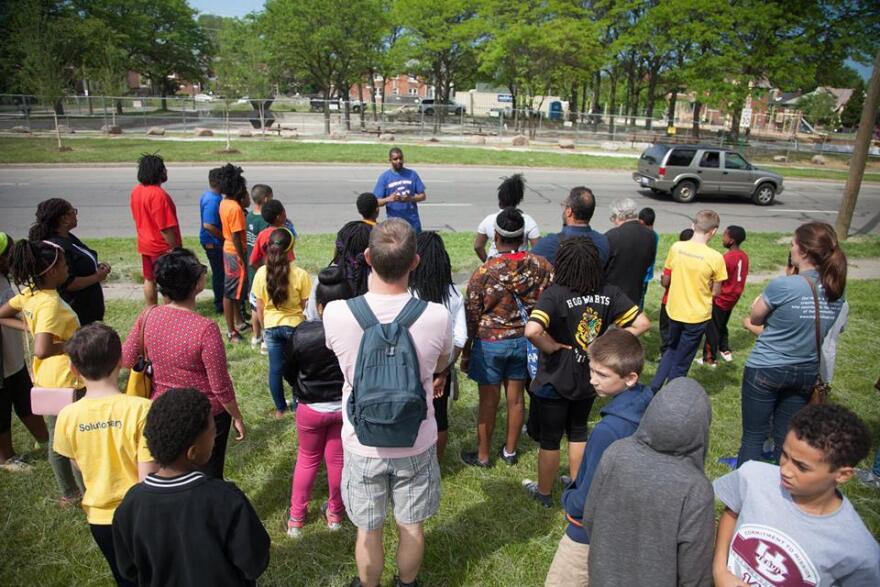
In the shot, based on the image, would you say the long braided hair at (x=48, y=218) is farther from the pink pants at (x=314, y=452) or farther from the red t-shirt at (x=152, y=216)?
the pink pants at (x=314, y=452)

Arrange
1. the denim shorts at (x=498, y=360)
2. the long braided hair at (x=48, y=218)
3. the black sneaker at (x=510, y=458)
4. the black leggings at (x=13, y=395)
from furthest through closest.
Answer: the black sneaker at (x=510, y=458)
the long braided hair at (x=48, y=218)
the black leggings at (x=13, y=395)
the denim shorts at (x=498, y=360)

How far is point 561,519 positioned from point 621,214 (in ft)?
9.77

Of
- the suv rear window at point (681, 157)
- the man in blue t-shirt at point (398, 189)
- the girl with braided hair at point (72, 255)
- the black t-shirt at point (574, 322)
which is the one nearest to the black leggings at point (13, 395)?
the girl with braided hair at point (72, 255)

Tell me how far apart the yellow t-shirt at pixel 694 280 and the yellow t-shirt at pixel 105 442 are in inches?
181

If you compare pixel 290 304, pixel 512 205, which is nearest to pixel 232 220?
pixel 290 304

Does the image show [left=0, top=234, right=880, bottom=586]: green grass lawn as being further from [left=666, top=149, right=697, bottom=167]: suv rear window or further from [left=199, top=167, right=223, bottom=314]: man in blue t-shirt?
[left=666, top=149, right=697, bottom=167]: suv rear window

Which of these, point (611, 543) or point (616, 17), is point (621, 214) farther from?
point (616, 17)

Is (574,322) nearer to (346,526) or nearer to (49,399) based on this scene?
(346,526)

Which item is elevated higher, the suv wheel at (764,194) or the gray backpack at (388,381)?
the gray backpack at (388,381)

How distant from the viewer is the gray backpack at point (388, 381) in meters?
2.44

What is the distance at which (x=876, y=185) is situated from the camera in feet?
79.4

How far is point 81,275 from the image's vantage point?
15.4ft

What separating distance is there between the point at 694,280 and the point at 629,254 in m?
0.67

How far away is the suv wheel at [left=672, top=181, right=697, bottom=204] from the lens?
1755 centimetres
